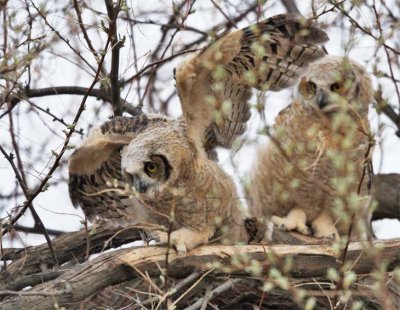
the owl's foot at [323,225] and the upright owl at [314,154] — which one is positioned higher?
the upright owl at [314,154]

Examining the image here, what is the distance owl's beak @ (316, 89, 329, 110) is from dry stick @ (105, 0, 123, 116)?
1.09 meters

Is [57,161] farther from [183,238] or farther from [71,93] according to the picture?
[71,93]

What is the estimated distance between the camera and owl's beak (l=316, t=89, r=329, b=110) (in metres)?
4.57

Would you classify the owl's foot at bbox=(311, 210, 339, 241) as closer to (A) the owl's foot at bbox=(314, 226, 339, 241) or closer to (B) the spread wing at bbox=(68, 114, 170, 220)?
(A) the owl's foot at bbox=(314, 226, 339, 241)

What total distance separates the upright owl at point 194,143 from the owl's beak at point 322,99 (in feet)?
0.83

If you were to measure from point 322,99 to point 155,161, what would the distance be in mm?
1000

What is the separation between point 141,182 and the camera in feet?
13.9

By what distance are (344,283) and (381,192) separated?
8.74ft

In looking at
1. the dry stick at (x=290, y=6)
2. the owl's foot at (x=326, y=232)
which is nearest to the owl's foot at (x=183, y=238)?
the owl's foot at (x=326, y=232)

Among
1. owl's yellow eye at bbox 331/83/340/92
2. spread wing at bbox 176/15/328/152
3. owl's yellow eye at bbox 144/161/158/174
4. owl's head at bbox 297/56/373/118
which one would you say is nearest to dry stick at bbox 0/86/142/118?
spread wing at bbox 176/15/328/152

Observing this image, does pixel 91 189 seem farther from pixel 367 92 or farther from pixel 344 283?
pixel 344 283

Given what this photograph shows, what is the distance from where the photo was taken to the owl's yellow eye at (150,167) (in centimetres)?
426

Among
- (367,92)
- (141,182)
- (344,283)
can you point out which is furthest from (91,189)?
(344,283)

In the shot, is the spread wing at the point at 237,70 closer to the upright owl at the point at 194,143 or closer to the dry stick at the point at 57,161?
the upright owl at the point at 194,143
